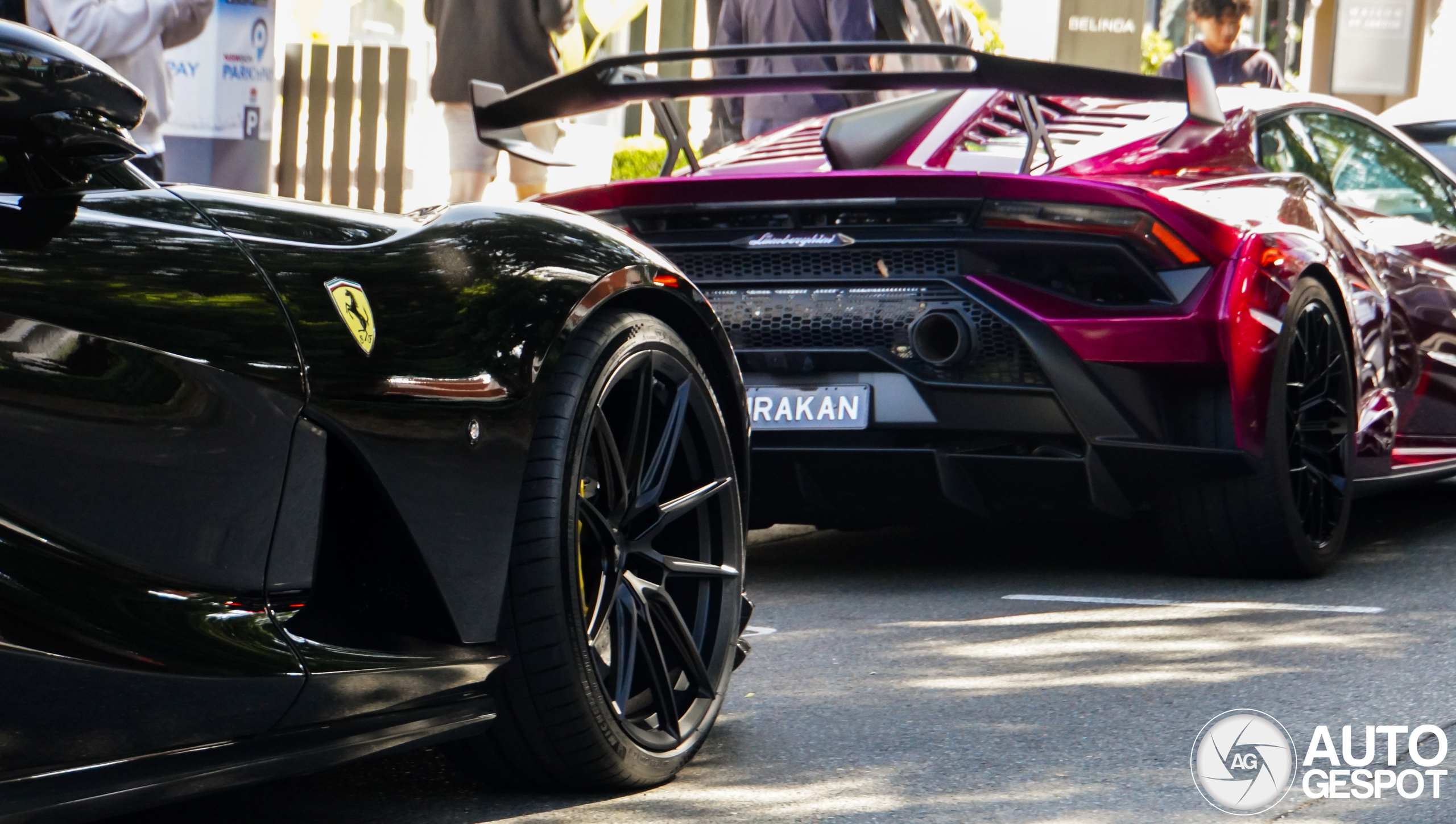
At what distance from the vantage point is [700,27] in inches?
641

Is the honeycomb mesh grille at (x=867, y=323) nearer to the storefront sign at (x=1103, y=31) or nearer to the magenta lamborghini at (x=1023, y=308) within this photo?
the magenta lamborghini at (x=1023, y=308)

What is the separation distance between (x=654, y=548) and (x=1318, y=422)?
2.43 meters

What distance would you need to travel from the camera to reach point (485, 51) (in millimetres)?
9180

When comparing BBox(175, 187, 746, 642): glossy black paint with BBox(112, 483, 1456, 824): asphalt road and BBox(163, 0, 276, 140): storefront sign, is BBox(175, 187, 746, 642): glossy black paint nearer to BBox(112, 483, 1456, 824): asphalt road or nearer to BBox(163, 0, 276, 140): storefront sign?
BBox(112, 483, 1456, 824): asphalt road

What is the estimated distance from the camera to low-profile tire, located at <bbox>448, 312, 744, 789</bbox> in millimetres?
2881

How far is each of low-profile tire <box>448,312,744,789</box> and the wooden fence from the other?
25.0 feet

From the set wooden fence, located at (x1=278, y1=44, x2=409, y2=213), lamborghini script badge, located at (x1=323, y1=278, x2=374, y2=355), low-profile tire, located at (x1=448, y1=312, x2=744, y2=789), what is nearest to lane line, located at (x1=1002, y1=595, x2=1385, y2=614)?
low-profile tire, located at (x1=448, y1=312, x2=744, y2=789)

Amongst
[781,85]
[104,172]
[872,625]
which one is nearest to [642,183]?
[781,85]

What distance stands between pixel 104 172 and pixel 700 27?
46.0ft

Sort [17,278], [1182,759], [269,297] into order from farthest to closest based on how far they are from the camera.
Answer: [1182,759] → [269,297] → [17,278]

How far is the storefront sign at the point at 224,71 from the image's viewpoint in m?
7.90

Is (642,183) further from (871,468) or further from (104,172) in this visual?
(104,172)

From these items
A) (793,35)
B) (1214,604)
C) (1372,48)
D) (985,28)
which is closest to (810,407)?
(1214,604)

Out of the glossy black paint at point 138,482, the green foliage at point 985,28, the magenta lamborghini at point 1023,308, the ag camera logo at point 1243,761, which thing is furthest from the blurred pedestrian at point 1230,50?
the glossy black paint at point 138,482
